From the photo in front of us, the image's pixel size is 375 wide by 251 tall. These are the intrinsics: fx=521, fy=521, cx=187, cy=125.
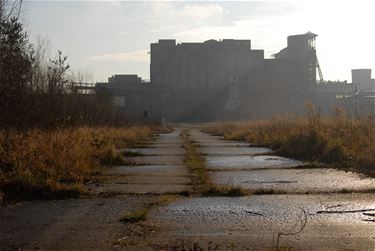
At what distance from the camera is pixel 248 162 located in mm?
11820

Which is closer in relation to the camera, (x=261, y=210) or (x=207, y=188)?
(x=261, y=210)

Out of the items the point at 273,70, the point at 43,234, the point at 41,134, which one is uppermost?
the point at 273,70

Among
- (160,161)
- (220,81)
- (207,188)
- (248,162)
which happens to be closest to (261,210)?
(207,188)

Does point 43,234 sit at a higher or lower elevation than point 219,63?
lower

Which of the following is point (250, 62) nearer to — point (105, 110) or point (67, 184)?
point (105, 110)

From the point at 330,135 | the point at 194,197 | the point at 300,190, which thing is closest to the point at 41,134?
the point at 194,197

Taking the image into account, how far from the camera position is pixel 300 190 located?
24.3ft

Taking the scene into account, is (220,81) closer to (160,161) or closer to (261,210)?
(160,161)

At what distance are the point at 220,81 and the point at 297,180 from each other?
9555 centimetres

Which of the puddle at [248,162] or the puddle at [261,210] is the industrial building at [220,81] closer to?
the puddle at [248,162]

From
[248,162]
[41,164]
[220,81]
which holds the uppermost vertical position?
[220,81]

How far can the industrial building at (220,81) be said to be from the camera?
99.1 m

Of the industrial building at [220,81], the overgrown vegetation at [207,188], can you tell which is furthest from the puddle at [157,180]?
the industrial building at [220,81]

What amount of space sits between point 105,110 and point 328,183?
2395 cm
